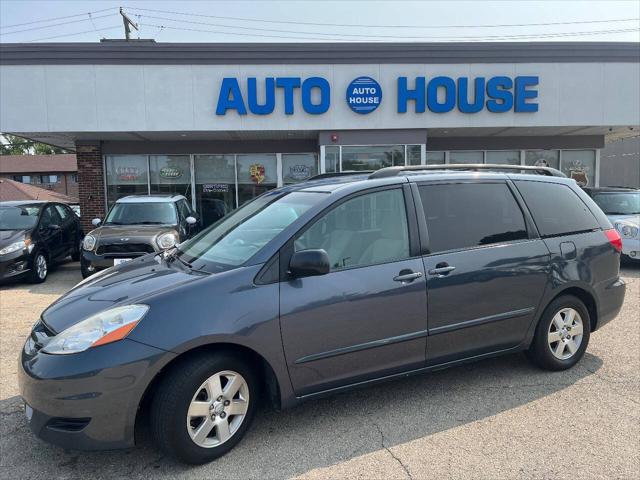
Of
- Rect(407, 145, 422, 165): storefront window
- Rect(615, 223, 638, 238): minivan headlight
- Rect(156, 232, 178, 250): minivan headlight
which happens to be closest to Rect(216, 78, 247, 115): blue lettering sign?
Rect(407, 145, 422, 165): storefront window

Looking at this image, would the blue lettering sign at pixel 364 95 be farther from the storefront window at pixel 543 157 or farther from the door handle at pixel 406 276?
the door handle at pixel 406 276

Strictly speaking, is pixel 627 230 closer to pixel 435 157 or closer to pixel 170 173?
pixel 435 157

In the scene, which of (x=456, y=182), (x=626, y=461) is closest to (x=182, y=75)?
(x=456, y=182)

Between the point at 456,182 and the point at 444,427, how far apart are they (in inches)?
71.2

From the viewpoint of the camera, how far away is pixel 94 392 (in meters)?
2.60

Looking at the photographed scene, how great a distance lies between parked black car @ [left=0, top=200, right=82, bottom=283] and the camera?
332 inches

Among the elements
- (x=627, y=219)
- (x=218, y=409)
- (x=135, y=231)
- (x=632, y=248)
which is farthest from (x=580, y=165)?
(x=218, y=409)

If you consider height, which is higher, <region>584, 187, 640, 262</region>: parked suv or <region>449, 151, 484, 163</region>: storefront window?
<region>449, 151, 484, 163</region>: storefront window

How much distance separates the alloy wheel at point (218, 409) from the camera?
9.25 feet

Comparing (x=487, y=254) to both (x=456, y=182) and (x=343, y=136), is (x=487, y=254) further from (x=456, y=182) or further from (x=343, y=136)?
(x=343, y=136)

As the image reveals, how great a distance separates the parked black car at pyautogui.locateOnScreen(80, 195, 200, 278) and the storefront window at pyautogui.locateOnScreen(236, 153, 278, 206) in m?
4.79

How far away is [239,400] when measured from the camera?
9.80 feet

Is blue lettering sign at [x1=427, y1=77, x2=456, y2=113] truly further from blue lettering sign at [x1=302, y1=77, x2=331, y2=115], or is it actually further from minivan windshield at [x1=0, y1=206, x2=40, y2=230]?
minivan windshield at [x1=0, y1=206, x2=40, y2=230]

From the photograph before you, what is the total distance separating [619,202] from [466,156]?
18.4 ft
